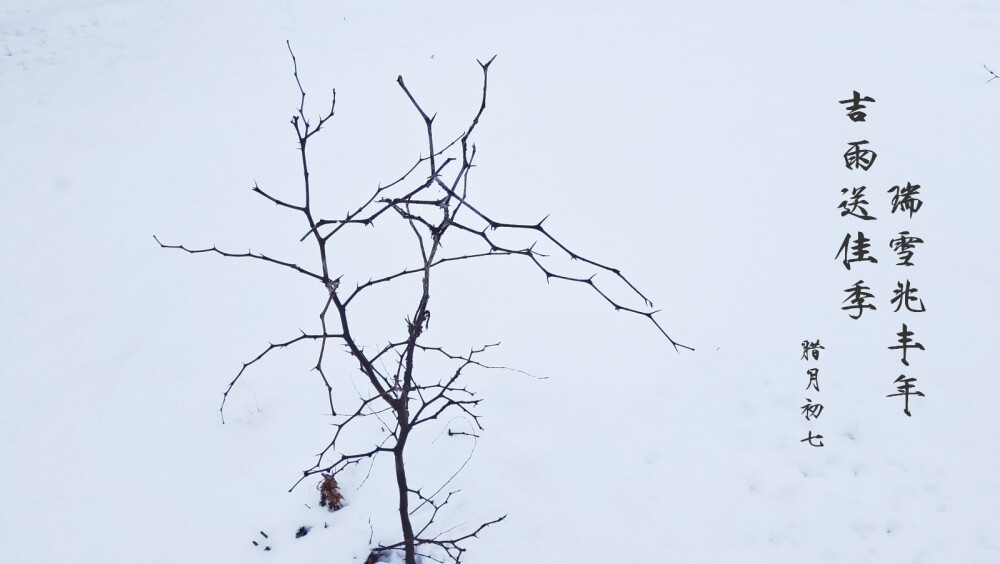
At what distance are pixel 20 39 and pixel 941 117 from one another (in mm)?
10423

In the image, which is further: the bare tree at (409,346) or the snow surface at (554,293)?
the snow surface at (554,293)

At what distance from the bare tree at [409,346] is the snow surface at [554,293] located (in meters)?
0.14

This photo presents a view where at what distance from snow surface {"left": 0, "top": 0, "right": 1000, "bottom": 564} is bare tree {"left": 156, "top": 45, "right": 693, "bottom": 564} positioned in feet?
0.45

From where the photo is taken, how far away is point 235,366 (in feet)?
10.8

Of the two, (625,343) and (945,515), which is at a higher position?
(625,343)

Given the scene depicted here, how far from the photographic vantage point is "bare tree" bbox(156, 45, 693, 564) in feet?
3.86

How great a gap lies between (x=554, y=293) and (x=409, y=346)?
2.48 meters

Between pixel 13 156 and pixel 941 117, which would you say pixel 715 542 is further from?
pixel 13 156

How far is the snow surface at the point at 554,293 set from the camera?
2621mm

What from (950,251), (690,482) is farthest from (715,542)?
(950,251)

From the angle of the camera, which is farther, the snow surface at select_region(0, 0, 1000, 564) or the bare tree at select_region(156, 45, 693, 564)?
the snow surface at select_region(0, 0, 1000, 564)

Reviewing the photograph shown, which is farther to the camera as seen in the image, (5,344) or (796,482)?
(5,344)

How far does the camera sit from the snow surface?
8.60 feet

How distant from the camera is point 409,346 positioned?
1490 mm
